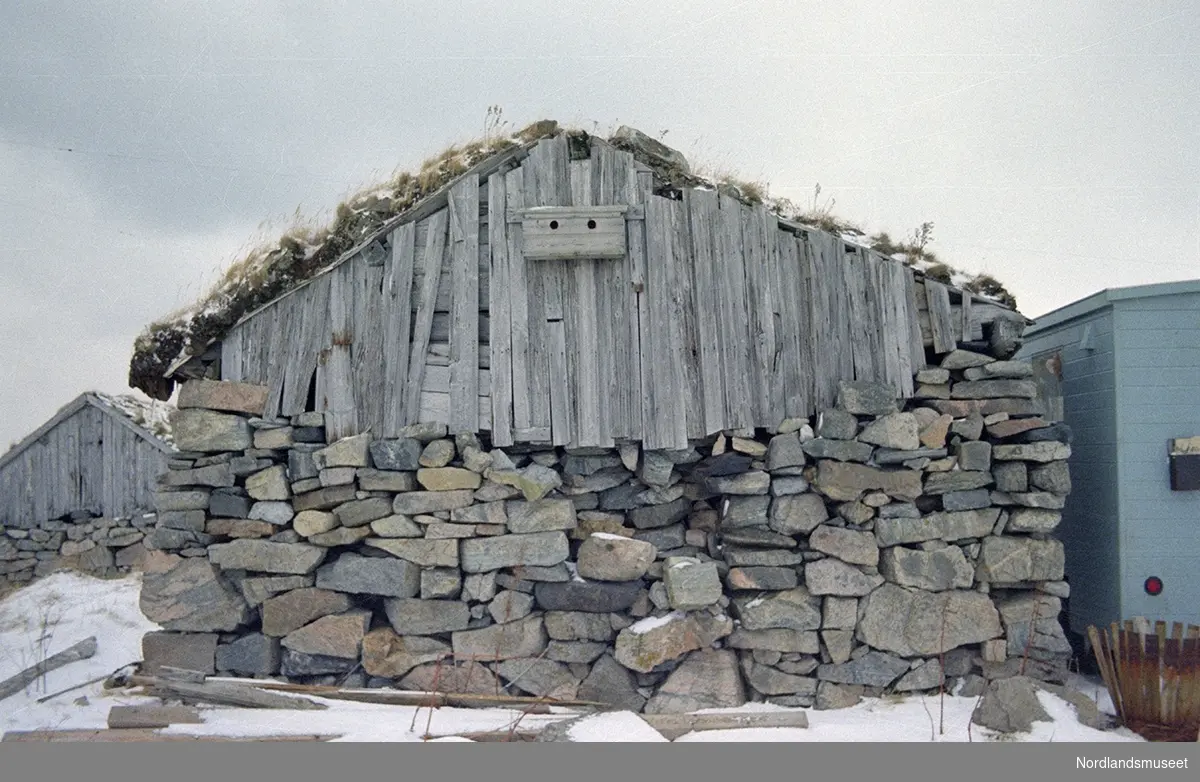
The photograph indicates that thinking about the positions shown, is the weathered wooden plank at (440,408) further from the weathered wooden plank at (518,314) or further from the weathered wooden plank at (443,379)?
A: the weathered wooden plank at (518,314)

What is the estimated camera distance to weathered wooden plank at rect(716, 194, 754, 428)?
716 cm

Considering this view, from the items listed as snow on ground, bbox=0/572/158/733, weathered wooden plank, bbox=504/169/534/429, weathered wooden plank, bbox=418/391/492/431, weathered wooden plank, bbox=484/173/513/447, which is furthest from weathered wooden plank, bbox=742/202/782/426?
snow on ground, bbox=0/572/158/733

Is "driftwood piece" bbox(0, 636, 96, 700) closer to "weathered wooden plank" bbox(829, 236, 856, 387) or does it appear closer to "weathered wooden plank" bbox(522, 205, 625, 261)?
"weathered wooden plank" bbox(522, 205, 625, 261)

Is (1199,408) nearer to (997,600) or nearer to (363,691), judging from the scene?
(997,600)

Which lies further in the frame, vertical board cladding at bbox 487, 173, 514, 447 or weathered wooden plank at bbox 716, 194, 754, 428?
weathered wooden plank at bbox 716, 194, 754, 428

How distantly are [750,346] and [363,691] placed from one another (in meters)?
4.18

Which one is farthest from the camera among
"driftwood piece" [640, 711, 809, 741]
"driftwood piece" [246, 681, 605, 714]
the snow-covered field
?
"driftwood piece" [246, 681, 605, 714]

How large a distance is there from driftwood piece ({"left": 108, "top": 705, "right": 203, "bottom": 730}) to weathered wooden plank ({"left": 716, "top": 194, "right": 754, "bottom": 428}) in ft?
15.3

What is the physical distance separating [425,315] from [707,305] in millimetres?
2364

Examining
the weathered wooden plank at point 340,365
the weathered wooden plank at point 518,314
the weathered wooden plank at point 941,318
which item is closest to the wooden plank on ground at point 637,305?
the weathered wooden plank at point 518,314

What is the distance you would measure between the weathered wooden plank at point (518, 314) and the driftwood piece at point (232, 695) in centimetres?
270

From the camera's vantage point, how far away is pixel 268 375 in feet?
23.5

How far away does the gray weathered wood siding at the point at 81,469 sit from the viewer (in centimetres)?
1585

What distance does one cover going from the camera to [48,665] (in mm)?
7531
